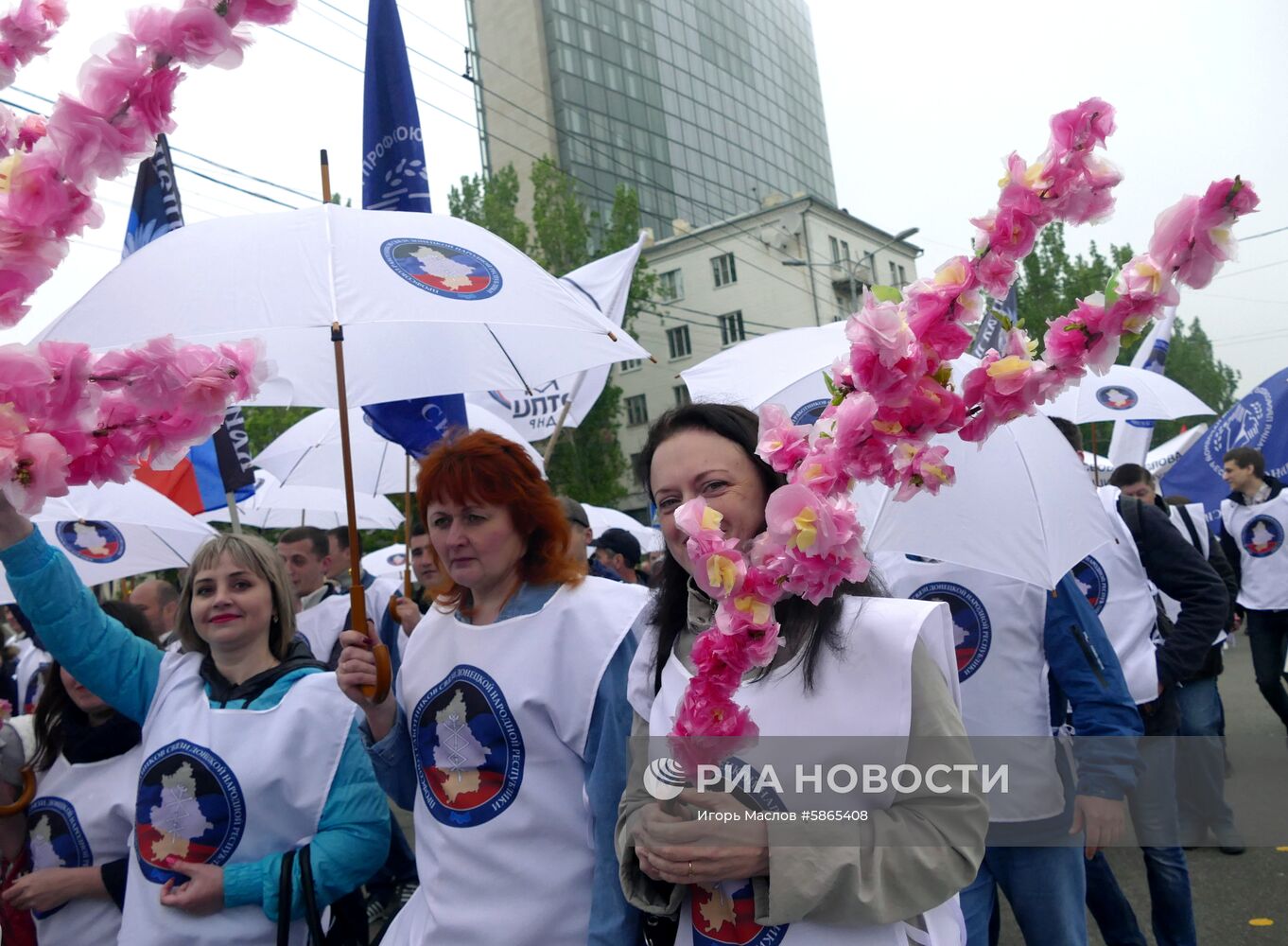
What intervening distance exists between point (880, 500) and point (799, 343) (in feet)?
3.47

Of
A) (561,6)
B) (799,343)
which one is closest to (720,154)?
(561,6)

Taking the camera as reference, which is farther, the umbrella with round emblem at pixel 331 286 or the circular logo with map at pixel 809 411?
the circular logo with map at pixel 809 411

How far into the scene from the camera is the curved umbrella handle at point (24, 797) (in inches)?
114

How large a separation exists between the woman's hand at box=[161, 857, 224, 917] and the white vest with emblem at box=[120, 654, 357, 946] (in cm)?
4

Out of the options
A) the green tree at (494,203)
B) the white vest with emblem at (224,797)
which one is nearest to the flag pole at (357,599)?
the white vest with emblem at (224,797)

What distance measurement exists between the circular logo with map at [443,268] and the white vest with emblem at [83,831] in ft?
5.18

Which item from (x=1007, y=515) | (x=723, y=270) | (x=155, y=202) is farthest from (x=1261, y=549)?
(x=723, y=270)

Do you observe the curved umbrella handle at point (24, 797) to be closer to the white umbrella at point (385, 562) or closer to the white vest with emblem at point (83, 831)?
the white vest with emblem at point (83, 831)

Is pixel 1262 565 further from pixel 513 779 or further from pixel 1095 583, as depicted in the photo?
pixel 513 779

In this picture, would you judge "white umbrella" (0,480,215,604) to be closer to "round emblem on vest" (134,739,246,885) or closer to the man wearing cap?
"round emblem on vest" (134,739,246,885)

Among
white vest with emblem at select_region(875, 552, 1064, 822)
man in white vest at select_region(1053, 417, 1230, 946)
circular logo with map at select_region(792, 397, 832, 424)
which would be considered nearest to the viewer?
white vest with emblem at select_region(875, 552, 1064, 822)

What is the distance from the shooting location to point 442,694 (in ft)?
8.39

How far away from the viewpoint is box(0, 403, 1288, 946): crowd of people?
1.75 meters

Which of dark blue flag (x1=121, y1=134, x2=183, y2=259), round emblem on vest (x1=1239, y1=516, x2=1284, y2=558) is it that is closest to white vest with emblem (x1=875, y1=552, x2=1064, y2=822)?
dark blue flag (x1=121, y1=134, x2=183, y2=259)
